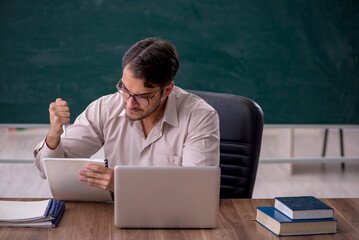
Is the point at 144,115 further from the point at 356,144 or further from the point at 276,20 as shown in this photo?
the point at 356,144

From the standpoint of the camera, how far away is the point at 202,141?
6.06ft

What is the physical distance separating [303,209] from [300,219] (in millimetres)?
31

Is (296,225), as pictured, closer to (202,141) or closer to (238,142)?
(202,141)

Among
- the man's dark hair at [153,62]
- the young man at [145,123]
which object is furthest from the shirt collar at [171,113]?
the man's dark hair at [153,62]

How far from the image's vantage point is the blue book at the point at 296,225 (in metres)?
1.38

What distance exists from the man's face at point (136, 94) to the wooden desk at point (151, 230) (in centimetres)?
39

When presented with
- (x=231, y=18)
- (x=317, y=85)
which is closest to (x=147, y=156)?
(x=231, y=18)

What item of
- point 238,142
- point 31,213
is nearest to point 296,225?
point 238,142

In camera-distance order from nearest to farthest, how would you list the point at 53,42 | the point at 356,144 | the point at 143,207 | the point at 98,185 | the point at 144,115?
the point at 143,207 → the point at 98,185 → the point at 144,115 → the point at 53,42 → the point at 356,144

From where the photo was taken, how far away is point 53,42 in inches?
121

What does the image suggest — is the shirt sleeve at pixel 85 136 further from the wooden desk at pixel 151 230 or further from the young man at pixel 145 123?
the wooden desk at pixel 151 230

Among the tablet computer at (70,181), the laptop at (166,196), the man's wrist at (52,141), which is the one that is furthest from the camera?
the man's wrist at (52,141)

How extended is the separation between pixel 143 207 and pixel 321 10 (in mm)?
2362

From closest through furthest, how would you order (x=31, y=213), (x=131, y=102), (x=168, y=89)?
1. (x=31, y=213)
2. (x=131, y=102)
3. (x=168, y=89)
